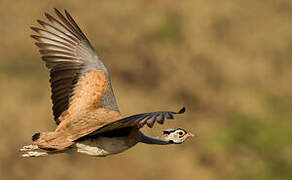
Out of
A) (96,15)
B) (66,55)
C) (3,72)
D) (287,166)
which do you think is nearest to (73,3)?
(96,15)

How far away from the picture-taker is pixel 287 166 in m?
21.0

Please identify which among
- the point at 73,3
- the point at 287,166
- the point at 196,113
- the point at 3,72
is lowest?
the point at 287,166

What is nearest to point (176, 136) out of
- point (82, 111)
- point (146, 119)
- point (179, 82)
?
point (82, 111)

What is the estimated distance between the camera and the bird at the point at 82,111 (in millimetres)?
11594

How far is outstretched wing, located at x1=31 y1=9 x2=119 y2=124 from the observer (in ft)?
42.4

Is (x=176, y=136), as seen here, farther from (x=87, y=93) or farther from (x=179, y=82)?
(x=179, y=82)

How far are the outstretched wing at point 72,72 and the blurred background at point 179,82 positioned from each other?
5.24 metres

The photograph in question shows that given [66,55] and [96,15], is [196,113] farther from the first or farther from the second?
[66,55]

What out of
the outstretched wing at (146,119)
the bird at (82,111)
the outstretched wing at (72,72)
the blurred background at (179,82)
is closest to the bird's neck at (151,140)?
the bird at (82,111)

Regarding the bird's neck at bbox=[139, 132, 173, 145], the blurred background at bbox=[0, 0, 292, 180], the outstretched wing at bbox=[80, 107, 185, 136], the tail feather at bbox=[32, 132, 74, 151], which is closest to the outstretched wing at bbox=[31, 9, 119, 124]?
the bird's neck at bbox=[139, 132, 173, 145]

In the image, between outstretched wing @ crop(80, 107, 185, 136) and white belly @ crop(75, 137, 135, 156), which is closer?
outstretched wing @ crop(80, 107, 185, 136)

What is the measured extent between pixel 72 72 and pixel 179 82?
30.0 ft

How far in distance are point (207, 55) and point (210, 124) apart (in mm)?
2089

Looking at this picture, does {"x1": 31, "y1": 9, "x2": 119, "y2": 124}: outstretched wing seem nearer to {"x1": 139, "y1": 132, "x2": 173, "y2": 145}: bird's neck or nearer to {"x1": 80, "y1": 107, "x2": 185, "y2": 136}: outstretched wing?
{"x1": 139, "y1": 132, "x2": 173, "y2": 145}: bird's neck
